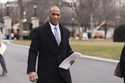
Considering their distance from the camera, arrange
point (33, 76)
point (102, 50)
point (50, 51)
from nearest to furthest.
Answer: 1. point (33, 76)
2. point (50, 51)
3. point (102, 50)

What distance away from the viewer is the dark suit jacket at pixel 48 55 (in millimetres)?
Answer: 7570

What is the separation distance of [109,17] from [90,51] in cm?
4876

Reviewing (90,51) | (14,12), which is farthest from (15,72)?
(14,12)

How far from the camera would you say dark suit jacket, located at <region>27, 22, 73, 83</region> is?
7570mm

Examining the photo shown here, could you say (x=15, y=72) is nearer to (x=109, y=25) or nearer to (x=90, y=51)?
(x=90, y=51)

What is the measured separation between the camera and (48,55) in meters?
7.60

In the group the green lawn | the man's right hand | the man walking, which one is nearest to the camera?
the man's right hand

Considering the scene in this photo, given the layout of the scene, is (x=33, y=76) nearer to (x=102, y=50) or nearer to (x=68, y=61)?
(x=68, y=61)

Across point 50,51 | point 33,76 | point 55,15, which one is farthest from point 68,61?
point 55,15

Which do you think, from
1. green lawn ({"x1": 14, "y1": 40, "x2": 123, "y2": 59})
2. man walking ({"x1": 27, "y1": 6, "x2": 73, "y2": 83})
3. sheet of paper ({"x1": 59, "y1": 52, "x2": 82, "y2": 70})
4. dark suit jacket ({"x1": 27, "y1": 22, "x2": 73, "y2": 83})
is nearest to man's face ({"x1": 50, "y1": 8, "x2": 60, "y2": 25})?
man walking ({"x1": 27, "y1": 6, "x2": 73, "y2": 83})

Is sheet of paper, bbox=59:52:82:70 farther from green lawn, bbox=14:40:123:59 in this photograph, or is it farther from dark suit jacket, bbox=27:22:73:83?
green lawn, bbox=14:40:123:59

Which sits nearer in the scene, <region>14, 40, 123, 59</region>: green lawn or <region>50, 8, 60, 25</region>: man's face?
<region>50, 8, 60, 25</region>: man's face

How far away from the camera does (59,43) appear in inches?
299

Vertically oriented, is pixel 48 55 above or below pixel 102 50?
above
